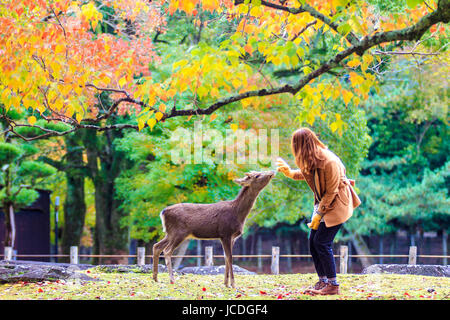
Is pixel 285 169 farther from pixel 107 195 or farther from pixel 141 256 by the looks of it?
pixel 107 195

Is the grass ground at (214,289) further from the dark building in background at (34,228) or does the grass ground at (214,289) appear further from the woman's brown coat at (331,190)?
the dark building in background at (34,228)

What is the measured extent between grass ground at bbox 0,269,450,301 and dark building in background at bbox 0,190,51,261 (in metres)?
15.7

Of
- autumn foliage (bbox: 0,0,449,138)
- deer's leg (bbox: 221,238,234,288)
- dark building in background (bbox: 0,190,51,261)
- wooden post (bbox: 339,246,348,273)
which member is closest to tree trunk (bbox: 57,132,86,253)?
dark building in background (bbox: 0,190,51,261)

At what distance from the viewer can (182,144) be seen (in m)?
13.7

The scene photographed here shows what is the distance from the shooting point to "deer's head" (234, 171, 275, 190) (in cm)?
→ 686

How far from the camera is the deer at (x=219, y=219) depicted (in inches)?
273

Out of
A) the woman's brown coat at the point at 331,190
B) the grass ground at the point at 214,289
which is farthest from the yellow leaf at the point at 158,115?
the grass ground at the point at 214,289

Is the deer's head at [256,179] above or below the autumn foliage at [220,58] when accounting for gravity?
below

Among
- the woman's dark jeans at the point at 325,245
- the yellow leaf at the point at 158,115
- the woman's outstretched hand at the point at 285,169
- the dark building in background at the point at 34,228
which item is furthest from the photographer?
the dark building in background at the point at 34,228

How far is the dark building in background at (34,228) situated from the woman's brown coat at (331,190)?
18862 mm

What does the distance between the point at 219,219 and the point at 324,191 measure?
1.76m

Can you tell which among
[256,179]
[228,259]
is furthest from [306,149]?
[228,259]

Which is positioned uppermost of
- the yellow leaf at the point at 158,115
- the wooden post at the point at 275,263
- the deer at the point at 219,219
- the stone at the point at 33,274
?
the yellow leaf at the point at 158,115

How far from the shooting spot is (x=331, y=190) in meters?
5.74
